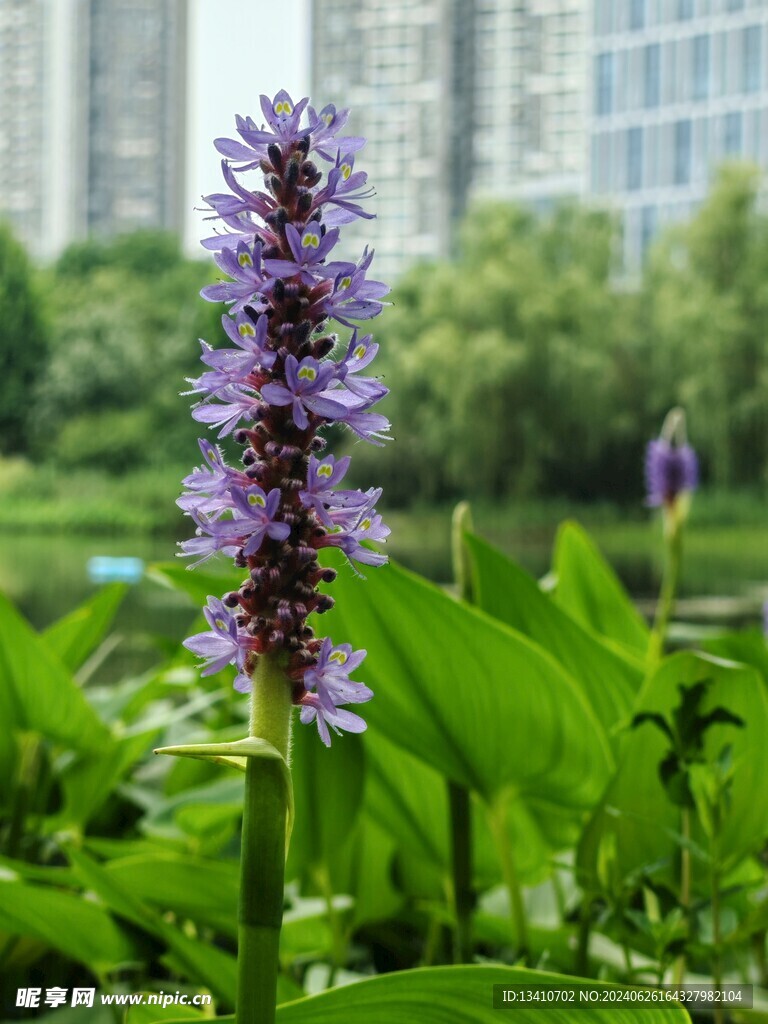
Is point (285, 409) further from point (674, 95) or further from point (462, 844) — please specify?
point (674, 95)

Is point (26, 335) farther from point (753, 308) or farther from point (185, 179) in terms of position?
point (753, 308)

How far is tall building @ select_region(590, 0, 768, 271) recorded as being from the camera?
288 cm

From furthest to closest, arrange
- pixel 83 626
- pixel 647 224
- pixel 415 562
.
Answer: pixel 647 224, pixel 415 562, pixel 83 626

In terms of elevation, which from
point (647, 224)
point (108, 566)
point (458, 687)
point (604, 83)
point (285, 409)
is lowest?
point (108, 566)

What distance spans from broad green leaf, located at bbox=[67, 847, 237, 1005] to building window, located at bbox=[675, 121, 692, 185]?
2919 millimetres

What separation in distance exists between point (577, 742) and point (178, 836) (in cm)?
20

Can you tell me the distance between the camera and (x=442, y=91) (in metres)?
2.70

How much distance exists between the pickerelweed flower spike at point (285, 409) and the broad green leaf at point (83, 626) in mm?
458

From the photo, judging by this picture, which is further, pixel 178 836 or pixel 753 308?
pixel 753 308

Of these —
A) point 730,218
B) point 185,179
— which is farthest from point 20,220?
point 730,218

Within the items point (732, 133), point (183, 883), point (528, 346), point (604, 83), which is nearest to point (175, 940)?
point (183, 883)

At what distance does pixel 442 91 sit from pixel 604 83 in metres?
0.48

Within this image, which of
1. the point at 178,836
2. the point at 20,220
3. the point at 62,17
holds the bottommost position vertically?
the point at 178,836

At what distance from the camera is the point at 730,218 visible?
282 centimetres
